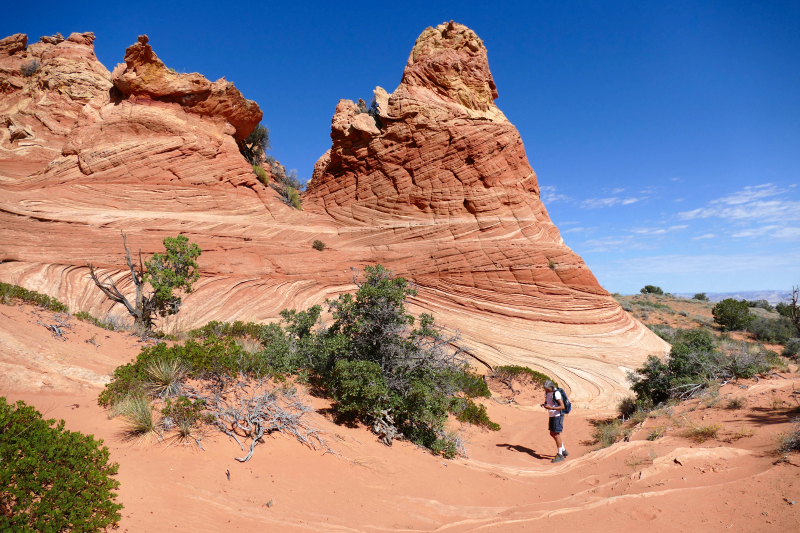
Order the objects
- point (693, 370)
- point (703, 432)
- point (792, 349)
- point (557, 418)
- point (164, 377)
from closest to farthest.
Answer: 1. point (164, 377)
2. point (703, 432)
3. point (557, 418)
4. point (693, 370)
5. point (792, 349)

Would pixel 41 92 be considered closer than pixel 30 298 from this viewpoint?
No

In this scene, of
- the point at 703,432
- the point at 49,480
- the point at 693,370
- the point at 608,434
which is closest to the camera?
the point at 49,480

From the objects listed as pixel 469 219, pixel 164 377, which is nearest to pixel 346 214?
pixel 469 219

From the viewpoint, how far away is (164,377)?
5.95 metres

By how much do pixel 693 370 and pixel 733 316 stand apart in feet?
73.3

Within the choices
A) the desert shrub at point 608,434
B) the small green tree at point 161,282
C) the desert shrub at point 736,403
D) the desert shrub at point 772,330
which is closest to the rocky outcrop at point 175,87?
the small green tree at point 161,282

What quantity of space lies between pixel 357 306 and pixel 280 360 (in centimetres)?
217

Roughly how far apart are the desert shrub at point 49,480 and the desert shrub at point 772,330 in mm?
32285

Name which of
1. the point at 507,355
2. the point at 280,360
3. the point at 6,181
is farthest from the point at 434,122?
the point at 6,181

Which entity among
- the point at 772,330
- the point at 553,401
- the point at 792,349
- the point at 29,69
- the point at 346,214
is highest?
the point at 29,69

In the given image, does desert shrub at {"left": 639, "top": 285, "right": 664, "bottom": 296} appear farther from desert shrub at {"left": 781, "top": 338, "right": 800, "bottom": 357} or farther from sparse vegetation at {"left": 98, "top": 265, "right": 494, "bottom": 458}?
sparse vegetation at {"left": 98, "top": 265, "right": 494, "bottom": 458}

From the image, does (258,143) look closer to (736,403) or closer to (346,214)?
(346,214)

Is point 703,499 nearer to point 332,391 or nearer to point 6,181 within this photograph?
point 332,391

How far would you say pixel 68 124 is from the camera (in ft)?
67.7
